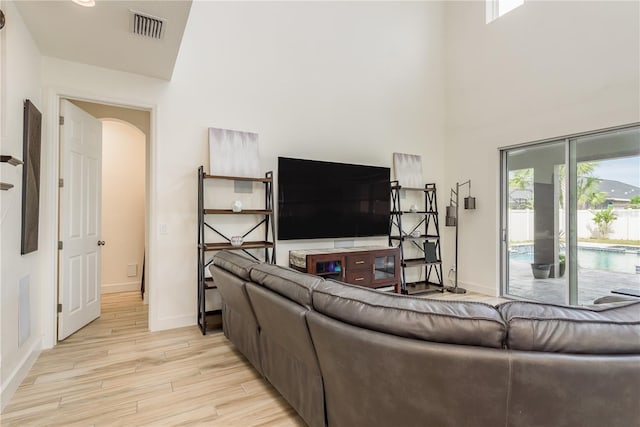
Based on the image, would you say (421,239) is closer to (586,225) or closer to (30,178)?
(586,225)

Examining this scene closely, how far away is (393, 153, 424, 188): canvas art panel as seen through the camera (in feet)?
16.8

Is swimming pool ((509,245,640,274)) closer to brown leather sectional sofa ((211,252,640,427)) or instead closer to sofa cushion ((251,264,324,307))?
brown leather sectional sofa ((211,252,640,427))

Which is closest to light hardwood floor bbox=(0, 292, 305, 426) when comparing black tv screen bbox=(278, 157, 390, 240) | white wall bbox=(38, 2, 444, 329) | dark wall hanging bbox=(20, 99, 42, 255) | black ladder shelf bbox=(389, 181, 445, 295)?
white wall bbox=(38, 2, 444, 329)

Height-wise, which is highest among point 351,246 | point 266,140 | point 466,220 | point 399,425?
point 266,140

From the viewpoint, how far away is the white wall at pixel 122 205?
192 inches

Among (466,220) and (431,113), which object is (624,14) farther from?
(466,220)

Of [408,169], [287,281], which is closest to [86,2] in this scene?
[287,281]

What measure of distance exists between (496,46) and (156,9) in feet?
15.3

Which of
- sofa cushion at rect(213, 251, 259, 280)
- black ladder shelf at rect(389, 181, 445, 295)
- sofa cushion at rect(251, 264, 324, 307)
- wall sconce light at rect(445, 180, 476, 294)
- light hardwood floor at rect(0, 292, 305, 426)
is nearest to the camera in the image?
sofa cushion at rect(251, 264, 324, 307)

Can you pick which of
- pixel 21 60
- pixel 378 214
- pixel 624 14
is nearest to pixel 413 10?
pixel 624 14

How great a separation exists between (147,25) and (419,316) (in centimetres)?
279

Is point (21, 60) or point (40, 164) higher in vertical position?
point (21, 60)

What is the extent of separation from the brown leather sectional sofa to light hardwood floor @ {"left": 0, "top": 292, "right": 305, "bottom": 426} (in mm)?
863

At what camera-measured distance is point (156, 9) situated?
232 cm
